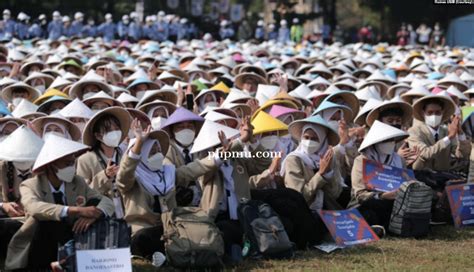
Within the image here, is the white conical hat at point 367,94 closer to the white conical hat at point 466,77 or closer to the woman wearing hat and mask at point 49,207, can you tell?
the white conical hat at point 466,77

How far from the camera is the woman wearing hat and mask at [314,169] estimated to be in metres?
8.20

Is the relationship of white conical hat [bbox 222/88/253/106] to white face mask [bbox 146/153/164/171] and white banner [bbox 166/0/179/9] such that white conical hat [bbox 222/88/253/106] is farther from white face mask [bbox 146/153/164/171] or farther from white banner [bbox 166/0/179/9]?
white banner [bbox 166/0/179/9]

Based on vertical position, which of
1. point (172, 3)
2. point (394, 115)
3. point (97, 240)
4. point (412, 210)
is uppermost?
point (394, 115)

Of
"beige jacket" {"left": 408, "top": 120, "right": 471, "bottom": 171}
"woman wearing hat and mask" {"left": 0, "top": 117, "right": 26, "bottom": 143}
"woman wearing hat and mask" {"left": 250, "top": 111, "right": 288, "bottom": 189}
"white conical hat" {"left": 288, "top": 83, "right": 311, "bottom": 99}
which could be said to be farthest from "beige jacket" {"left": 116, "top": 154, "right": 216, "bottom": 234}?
"white conical hat" {"left": 288, "top": 83, "right": 311, "bottom": 99}

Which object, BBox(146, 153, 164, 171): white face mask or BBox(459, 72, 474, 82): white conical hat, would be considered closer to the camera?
BBox(146, 153, 164, 171): white face mask

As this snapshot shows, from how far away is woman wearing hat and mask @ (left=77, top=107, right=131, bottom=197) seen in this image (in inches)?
306

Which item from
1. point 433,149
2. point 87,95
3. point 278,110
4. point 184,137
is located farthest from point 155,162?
point 87,95

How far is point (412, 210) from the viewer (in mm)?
8320

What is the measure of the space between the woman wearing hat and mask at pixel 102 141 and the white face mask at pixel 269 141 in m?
1.43

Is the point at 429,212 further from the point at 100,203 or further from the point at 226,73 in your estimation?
the point at 226,73

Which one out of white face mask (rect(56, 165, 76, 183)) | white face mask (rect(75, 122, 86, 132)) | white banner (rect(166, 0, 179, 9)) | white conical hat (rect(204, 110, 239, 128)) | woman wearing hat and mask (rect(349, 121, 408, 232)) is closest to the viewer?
white face mask (rect(56, 165, 76, 183))

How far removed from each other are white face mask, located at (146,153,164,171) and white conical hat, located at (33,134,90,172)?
26.9 inches

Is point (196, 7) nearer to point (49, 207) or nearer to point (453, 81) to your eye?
point (453, 81)

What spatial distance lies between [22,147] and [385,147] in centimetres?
328
